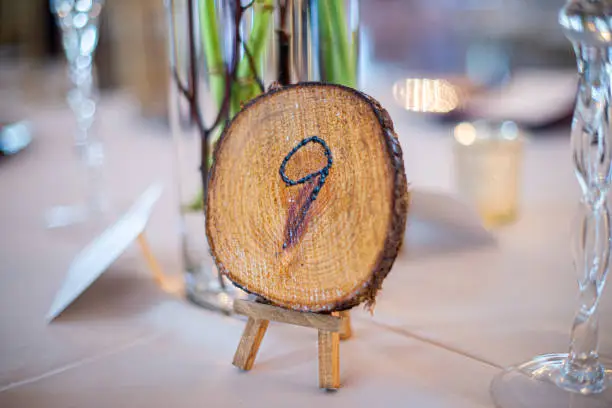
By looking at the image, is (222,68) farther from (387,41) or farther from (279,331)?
(387,41)

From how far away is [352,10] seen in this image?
1.89ft

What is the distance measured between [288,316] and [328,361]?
0.14ft

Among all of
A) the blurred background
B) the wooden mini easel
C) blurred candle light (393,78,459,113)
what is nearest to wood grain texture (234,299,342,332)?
the wooden mini easel

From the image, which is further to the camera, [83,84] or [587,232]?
[83,84]

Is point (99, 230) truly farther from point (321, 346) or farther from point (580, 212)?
point (580, 212)

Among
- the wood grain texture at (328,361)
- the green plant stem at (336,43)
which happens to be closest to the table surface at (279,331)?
the wood grain texture at (328,361)

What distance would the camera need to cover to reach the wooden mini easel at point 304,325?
483 millimetres

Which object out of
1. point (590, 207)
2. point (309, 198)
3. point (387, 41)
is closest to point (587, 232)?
point (590, 207)

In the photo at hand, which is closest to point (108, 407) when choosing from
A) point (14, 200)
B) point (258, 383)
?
point (258, 383)

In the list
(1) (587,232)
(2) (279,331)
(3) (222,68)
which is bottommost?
(2) (279,331)

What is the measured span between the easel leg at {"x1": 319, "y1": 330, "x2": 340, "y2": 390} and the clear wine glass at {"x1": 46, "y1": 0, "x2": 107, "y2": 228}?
0.52m

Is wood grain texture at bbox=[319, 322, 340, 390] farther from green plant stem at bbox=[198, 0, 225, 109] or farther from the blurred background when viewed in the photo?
the blurred background

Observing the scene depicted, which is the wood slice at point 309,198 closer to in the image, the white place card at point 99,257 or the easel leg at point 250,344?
the easel leg at point 250,344

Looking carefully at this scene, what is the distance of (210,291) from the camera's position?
64 cm
